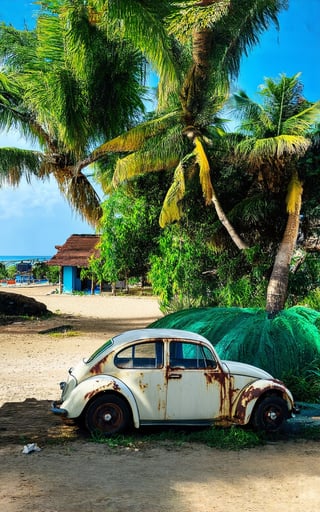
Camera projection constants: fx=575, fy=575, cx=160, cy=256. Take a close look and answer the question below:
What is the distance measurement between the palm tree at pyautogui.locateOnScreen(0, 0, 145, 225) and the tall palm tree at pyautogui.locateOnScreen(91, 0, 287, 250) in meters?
1.45

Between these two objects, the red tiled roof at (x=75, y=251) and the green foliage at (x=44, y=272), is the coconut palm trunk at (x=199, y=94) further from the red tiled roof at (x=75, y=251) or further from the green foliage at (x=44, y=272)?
the green foliage at (x=44, y=272)

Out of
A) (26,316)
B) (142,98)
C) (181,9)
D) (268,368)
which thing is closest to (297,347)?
(268,368)

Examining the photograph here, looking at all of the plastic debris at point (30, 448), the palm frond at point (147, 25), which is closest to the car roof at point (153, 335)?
the plastic debris at point (30, 448)

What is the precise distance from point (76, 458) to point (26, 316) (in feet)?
59.4

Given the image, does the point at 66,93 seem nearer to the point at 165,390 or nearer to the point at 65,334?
the point at 65,334

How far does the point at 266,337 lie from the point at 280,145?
20.2ft

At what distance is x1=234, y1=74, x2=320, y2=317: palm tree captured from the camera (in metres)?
15.6

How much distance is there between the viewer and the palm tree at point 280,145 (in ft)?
51.3

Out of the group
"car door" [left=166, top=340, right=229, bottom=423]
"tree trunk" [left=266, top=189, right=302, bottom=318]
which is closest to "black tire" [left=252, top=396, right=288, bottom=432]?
"car door" [left=166, top=340, right=229, bottom=423]

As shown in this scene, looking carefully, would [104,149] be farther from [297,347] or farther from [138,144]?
[297,347]

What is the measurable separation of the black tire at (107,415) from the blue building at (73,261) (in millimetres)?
30913

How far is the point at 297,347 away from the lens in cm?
1124

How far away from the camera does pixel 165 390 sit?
754 centimetres

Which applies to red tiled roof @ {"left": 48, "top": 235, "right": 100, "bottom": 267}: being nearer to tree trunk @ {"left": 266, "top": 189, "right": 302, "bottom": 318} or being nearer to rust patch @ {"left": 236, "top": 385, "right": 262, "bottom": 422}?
tree trunk @ {"left": 266, "top": 189, "right": 302, "bottom": 318}
